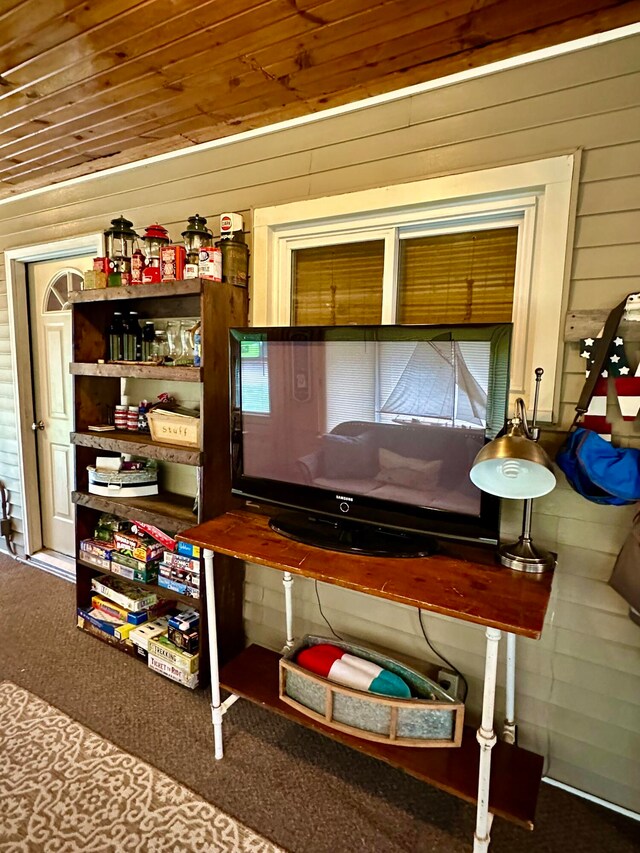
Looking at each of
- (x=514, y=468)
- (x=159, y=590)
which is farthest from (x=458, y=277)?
(x=159, y=590)

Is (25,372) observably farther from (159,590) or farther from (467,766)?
(467,766)

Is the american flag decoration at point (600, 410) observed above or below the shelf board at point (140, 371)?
below

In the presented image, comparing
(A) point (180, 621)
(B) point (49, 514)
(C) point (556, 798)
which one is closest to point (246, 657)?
(A) point (180, 621)

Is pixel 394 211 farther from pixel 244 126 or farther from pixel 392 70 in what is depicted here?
pixel 244 126

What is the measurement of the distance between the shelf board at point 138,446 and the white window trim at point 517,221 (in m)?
0.98

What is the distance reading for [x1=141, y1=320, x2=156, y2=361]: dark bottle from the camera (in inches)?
89.5

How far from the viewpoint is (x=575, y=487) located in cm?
139

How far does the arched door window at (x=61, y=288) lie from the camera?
2797 mm

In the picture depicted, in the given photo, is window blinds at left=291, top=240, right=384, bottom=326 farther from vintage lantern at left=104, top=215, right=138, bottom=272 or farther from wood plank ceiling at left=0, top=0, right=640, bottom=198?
vintage lantern at left=104, top=215, right=138, bottom=272

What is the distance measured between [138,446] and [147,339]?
57 centimetres

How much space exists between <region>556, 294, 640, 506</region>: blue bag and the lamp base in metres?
0.22

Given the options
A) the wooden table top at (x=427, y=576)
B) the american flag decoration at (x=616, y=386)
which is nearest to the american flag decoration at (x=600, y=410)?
the american flag decoration at (x=616, y=386)

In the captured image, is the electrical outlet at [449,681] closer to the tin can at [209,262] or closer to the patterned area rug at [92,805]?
the patterned area rug at [92,805]

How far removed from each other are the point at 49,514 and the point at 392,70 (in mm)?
3281
